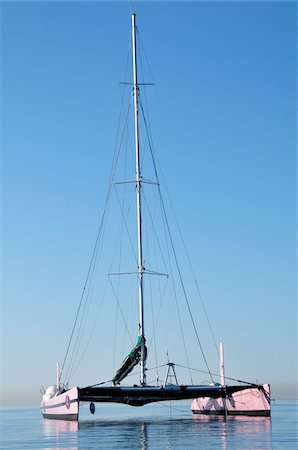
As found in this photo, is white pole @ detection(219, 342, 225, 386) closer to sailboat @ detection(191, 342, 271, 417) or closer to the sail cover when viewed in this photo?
sailboat @ detection(191, 342, 271, 417)

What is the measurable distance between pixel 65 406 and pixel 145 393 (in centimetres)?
533

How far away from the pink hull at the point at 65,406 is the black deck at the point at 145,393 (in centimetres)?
38

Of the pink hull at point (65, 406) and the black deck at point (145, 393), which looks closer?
the black deck at point (145, 393)

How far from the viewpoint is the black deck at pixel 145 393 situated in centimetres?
3297

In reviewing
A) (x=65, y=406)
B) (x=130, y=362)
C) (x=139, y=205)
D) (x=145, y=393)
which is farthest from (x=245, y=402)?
(x=139, y=205)

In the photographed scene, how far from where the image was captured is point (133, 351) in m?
36.8

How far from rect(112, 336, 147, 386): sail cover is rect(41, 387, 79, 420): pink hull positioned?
269 cm

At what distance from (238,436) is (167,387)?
9.18m

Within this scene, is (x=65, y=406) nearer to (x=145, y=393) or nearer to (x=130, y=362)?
(x=130, y=362)

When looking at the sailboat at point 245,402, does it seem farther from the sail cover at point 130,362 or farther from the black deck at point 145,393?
the sail cover at point 130,362

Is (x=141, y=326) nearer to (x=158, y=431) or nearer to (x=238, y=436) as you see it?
(x=158, y=431)

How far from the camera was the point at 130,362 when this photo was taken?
36906 millimetres

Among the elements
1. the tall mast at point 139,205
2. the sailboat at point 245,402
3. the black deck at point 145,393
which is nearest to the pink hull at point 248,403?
the sailboat at point 245,402

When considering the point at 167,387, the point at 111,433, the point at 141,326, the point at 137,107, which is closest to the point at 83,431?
the point at 111,433
